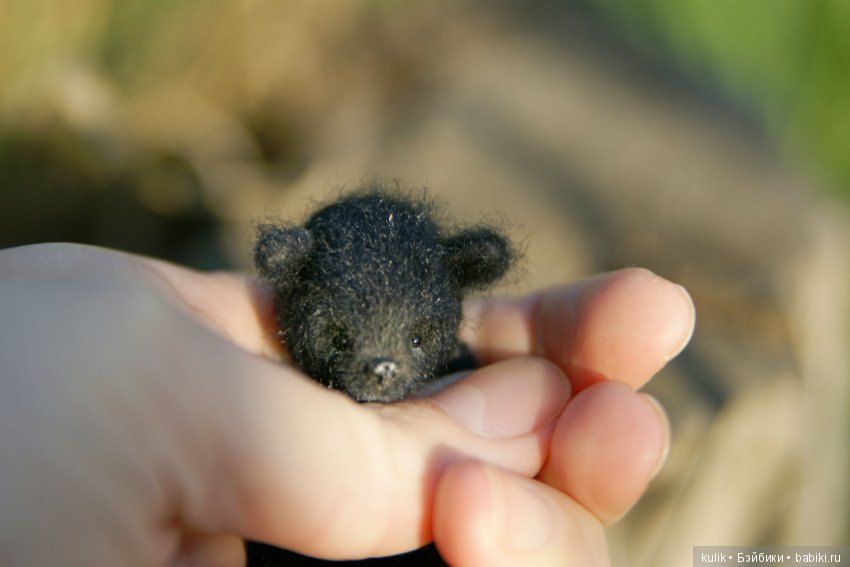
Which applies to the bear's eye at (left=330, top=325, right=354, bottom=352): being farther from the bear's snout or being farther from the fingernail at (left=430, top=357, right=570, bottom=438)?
the fingernail at (left=430, top=357, right=570, bottom=438)

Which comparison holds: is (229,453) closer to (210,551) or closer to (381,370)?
(210,551)

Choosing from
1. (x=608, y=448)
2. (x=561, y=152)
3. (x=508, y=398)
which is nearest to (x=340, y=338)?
(x=508, y=398)

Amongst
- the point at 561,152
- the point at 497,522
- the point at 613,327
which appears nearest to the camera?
the point at 497,522

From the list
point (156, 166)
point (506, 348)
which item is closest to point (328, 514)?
point (506, 348)

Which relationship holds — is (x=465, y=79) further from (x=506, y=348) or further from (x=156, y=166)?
(x=506, y=348)

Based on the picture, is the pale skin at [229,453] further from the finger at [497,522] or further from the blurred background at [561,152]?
the blurred background at [561,152]

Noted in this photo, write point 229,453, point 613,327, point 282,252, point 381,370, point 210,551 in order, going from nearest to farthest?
point 229,453 < point 210,551 < point 381,370 < point 282,252 < point 613,327

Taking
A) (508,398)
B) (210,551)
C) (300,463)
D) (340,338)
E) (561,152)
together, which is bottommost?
(210,551)

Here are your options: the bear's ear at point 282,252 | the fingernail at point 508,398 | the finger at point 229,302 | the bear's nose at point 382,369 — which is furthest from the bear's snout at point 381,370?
the finger at point 229,302
